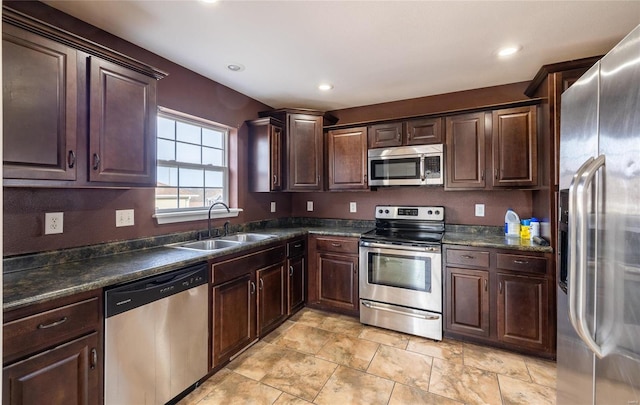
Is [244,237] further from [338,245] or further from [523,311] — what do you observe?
[523,311]

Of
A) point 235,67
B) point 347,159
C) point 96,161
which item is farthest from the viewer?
point 347,159

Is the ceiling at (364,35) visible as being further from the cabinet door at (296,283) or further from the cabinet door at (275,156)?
the cabinet door at (296,283)

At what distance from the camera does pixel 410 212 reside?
326 centimetres

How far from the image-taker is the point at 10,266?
5.04 ft

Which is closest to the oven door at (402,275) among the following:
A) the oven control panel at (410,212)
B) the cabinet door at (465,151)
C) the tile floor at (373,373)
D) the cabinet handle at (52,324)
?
the tile floor at (373,373)

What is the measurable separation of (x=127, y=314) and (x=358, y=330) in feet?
6.59

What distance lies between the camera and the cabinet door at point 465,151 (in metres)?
2.73

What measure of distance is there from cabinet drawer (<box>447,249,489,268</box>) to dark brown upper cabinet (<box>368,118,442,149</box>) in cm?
111

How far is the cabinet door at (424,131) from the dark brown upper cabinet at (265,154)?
1.42 m

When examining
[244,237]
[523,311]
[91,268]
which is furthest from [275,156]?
[523,311]

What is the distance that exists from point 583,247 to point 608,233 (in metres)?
0.08

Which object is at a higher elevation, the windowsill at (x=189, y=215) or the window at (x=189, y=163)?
the window at (x=189, y=163)

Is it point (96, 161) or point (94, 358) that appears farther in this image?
point (96, 161)

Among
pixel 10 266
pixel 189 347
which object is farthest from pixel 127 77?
pixel 189 347
